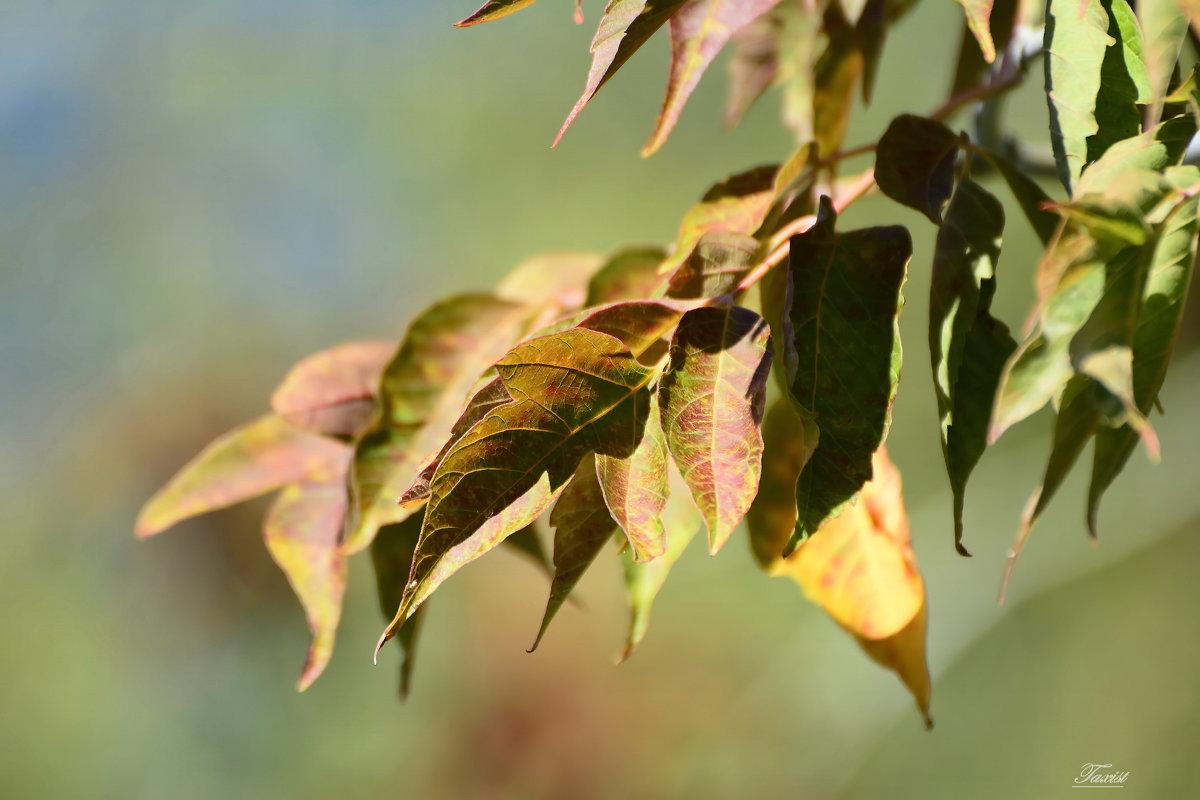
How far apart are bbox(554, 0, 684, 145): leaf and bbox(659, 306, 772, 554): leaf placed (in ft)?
0.34

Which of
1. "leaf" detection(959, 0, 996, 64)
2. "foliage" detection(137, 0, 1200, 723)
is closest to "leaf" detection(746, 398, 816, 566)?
"foliage" detection(137, 0, 1200, 723)

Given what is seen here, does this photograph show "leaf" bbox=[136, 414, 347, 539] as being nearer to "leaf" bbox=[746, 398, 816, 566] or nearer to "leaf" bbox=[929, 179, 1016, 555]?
"leaf" bbox=[746, 398, 816, 566]

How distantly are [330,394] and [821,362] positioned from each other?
1.11 feet

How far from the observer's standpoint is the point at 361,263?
4.44 metres

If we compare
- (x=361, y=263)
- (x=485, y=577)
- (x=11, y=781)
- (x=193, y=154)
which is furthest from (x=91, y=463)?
(x=193, y=154)

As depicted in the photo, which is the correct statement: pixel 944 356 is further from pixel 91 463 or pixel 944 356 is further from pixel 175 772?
pixel 91 463

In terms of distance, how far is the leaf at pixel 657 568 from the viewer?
0.52m

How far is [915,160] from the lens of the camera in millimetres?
464

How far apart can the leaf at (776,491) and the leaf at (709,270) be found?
0.38 feet

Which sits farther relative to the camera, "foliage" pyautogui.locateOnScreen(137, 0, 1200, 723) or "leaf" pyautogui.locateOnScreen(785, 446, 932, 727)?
"leaf" pyautogui.locateOnScreen(785, 446, 932, 727)

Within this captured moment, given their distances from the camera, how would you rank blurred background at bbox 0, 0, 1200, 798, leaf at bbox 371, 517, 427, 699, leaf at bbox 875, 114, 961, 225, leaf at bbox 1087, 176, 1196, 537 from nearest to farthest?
leaf at bbox 1087, 176, 1196, 537, leaf at bbox 875, 114, 961, 225, leaf at bbox 371, 517, 427, 699, blurred background at bbox 0, 0, 1200, 798

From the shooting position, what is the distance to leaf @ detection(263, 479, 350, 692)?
539 millimetres
